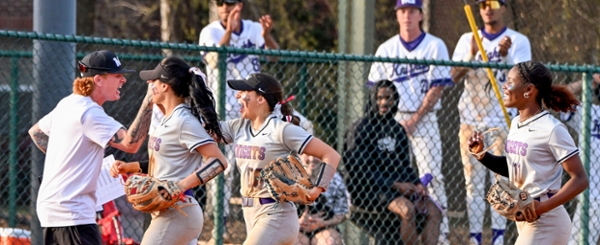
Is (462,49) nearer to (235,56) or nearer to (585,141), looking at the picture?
(585,141)

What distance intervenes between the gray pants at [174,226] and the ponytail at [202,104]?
0.42 m

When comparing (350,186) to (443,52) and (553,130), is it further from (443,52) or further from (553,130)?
(553,130)

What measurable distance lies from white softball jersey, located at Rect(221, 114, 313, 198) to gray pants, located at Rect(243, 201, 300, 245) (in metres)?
0.09

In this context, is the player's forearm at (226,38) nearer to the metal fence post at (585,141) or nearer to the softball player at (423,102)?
the softball player at (423,102)

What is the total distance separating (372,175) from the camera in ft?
23.6

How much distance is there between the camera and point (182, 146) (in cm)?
497

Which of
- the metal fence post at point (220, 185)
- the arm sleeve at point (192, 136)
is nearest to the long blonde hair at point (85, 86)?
the arm sleeve at point (192, 136)

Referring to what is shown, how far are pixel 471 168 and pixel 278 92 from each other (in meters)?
2.59

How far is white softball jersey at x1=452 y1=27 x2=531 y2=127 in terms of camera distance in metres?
7.64

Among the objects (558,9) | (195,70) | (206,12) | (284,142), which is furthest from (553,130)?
(206,12)

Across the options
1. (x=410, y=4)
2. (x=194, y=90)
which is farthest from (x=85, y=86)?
(x=410, y=4)

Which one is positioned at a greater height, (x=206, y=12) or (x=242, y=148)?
(x=206, y=12)

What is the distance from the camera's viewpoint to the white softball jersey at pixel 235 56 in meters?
7.39

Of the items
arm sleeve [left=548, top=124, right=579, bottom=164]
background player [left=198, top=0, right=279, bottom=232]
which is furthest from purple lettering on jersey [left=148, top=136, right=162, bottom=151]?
arm sleeve [left=548, top=124, right=579, bottom=164]
